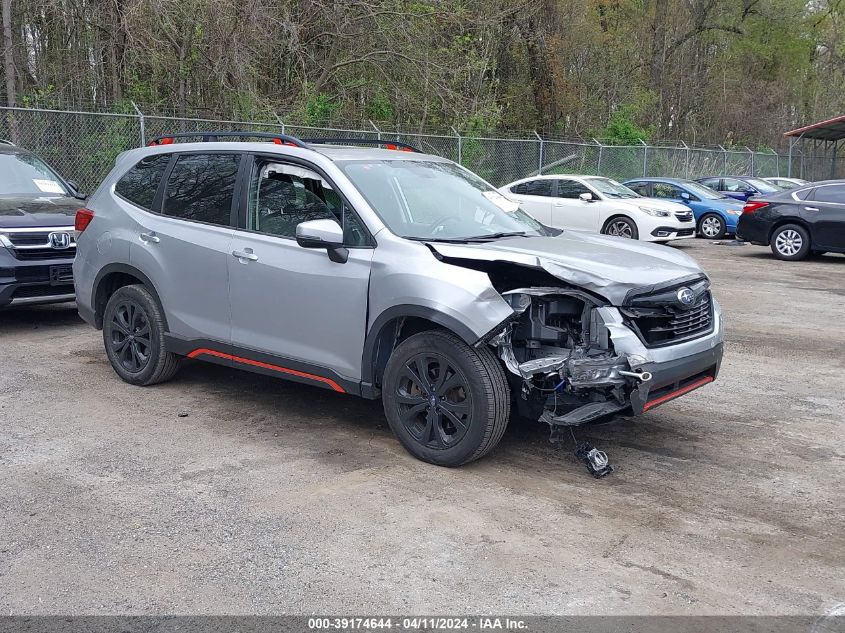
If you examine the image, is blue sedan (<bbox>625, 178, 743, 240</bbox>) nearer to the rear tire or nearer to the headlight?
the headlight

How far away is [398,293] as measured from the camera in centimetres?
514

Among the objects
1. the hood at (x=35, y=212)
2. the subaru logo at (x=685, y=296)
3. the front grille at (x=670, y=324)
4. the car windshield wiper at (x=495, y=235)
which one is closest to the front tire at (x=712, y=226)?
the hood at (x=35, y=212)

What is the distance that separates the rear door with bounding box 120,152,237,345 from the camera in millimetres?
6137

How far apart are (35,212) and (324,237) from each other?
5074mm

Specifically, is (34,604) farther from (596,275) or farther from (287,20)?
(287,20)

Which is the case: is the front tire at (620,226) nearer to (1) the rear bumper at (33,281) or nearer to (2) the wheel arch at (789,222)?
(2) the wheel arch at (789,222)

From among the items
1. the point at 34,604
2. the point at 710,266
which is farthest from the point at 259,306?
the point at 710,266

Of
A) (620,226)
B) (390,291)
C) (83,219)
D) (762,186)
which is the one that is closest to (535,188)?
(620,226)

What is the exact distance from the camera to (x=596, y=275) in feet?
16.0

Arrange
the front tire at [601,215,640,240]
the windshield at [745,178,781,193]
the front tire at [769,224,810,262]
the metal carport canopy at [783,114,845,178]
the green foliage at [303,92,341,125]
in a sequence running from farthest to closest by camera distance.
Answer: the metal carport canopy at [783,114,845,178] < the windshield at [745,178,781,193] < the green foliage at [303,92,341,125] < the front tire at [601,215,640,240] < the front tire at [769,224,810,262]

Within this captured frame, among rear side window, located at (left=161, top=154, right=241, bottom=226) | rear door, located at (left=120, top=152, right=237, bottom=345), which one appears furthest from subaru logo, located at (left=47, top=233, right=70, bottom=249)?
rear side window, located at (left=161, top=154, right=241, bottom=226)

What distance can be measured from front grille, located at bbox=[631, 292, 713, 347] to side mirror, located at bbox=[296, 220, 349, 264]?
179 cm

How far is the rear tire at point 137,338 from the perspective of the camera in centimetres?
662

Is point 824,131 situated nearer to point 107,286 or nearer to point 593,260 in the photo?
point 593,260
